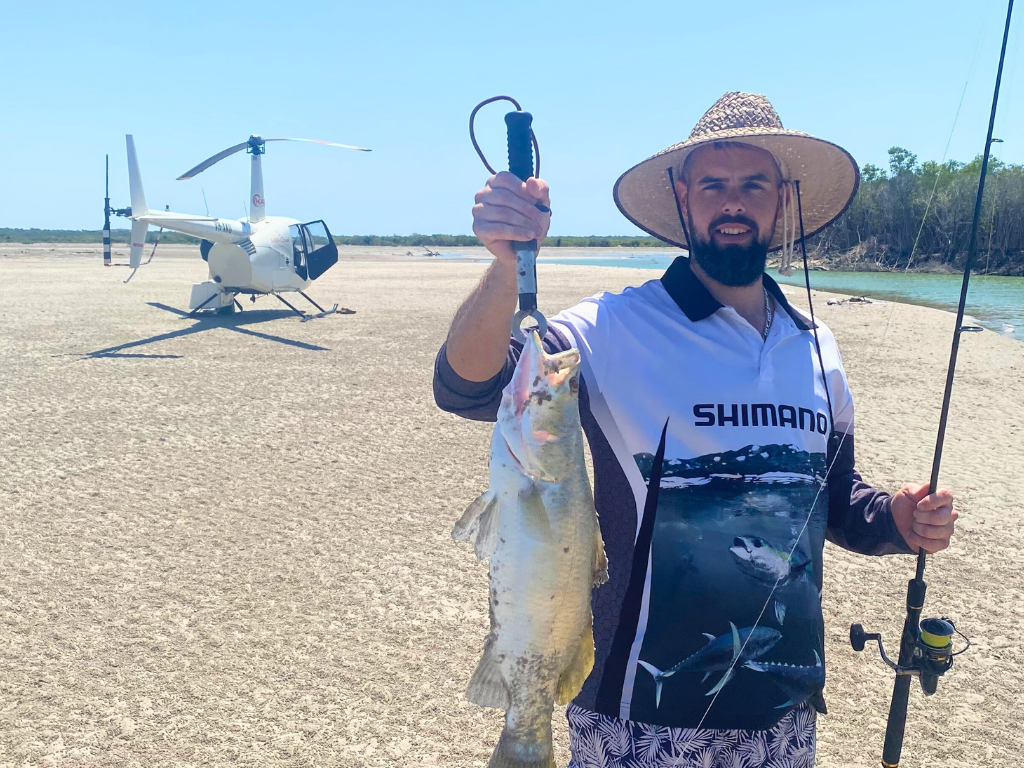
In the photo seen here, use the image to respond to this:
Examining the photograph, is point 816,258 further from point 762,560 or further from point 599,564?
point 599,564

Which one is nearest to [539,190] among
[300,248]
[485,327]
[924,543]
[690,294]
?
[485,327]

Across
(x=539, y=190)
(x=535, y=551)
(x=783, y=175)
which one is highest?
(x=783, y=175)

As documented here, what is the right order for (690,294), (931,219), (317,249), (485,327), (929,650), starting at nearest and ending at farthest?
(485,327)
(690,294)
(929,650)
(931,219)
(317,249)

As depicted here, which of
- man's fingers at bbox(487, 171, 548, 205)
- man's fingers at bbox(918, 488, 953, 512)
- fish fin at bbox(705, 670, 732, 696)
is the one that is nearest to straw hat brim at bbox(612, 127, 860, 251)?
man's fingers at bbox(487, 171, 548, 205)

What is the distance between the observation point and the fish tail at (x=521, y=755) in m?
1.73

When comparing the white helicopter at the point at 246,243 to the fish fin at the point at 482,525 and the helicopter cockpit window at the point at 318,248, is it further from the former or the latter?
the fish fin at the point at 482,525

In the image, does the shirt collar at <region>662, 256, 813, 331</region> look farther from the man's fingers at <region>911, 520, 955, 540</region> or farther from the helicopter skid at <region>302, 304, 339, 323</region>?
the helicopter skid at <region>302, 304, 339, 323</region>

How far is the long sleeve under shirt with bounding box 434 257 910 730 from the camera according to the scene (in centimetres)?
196

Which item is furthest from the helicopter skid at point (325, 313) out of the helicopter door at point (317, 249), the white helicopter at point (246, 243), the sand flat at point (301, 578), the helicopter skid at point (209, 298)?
the sand flat at point (301, 578)

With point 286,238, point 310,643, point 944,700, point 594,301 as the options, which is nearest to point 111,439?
point 310,643

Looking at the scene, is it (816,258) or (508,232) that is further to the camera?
(816,258)

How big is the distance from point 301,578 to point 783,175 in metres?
3.89

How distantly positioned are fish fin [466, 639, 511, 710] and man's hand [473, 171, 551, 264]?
966 mm

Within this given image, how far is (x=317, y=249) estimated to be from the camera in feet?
64.5
